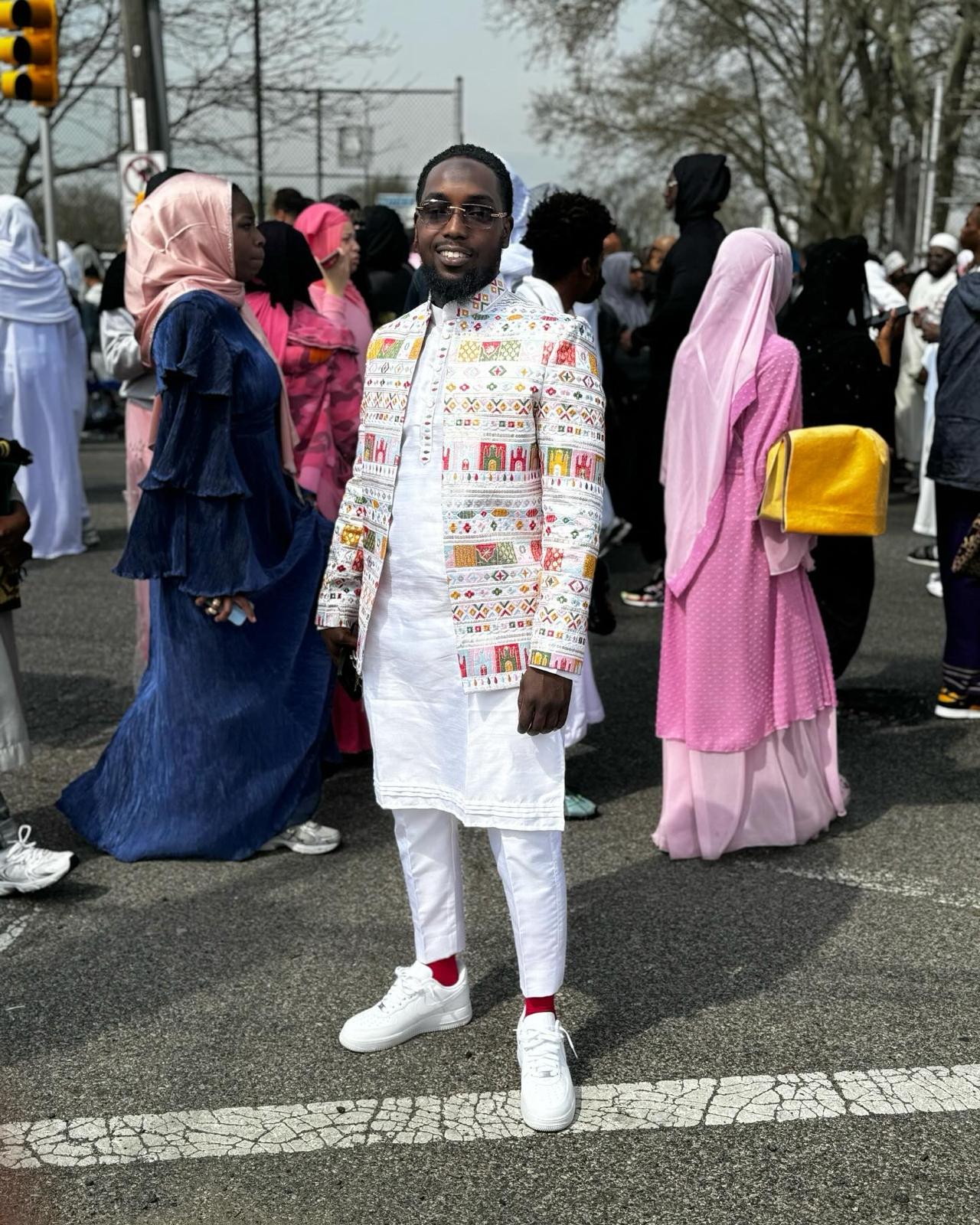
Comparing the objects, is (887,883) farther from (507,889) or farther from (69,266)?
(69,266)

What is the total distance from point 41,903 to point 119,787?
1.71 feet

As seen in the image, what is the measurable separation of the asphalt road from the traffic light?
25.1 ft

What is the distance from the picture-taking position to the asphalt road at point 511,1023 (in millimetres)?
2928

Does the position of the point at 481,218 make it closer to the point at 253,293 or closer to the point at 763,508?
the point at 763,508

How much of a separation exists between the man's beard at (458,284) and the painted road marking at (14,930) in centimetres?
217

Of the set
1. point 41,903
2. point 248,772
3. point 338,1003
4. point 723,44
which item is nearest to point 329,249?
point 248,772

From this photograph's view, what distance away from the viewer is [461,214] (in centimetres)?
306

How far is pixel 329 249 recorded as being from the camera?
20.3ft

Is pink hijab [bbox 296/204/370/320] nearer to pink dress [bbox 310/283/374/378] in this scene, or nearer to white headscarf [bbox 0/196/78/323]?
pink dress [bbox 310/283/374/378]

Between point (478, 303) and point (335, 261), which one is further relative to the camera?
point (335, 261)

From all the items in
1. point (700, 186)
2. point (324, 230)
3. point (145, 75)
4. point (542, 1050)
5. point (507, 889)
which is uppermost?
point (145, 75)

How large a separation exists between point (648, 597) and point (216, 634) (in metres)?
4.34

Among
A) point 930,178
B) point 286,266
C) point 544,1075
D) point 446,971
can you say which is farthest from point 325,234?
point 930,178

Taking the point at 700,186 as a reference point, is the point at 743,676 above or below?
below
